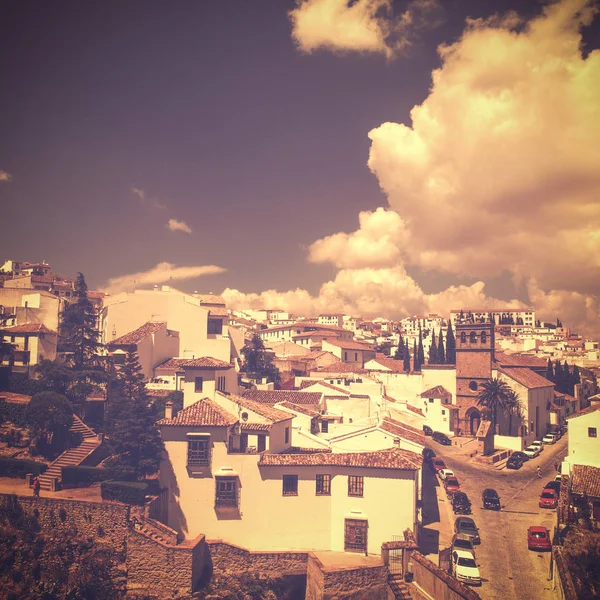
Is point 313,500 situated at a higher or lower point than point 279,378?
lower

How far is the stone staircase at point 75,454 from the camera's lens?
32138 millimetres

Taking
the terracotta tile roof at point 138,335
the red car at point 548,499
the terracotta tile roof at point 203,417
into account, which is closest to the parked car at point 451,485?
the red car at point 548,499

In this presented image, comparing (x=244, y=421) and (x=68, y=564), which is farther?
(x=244, y=421)

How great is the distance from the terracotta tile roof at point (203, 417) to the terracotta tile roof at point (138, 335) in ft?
45.1

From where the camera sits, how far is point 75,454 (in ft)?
112

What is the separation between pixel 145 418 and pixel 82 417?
8.07 m

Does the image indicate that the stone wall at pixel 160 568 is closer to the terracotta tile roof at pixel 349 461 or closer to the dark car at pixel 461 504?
the terracotta tile roof at pixel 349 461

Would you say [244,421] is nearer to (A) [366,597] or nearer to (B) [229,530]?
(B) [229,530]

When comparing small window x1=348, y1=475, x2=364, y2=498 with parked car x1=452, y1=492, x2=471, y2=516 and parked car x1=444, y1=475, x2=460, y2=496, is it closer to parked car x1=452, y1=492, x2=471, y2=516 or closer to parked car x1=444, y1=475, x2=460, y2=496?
parked car x1=452, y1=492, x2=471, y2=516

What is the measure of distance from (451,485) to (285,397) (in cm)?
1449

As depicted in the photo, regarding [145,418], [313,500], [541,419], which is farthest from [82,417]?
[541,419]

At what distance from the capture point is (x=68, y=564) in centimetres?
2833

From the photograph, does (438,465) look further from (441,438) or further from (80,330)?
(80,330)

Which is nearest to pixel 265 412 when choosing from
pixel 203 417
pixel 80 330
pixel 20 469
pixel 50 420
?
pixel 203 417
